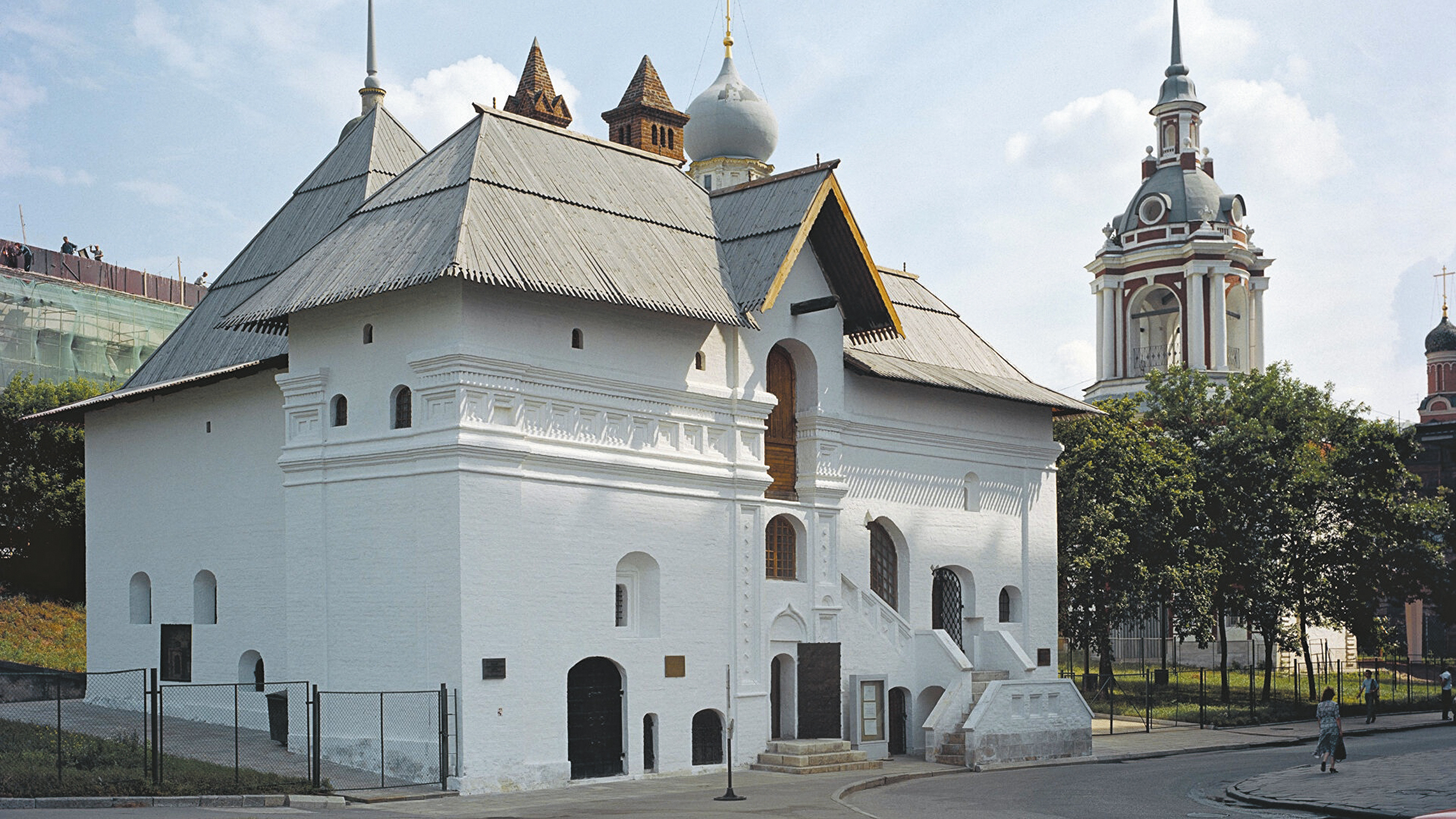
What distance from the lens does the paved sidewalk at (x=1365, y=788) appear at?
867 inches

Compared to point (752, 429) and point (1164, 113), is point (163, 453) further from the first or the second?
point (1164, 113)

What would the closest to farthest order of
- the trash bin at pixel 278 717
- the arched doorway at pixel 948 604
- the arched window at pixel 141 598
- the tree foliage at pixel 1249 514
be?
the trash bin at pixel 278 717 → the arched window at pixel 141 598 → the arched doorway at pixel 948 604 → the tree foliage at pixel 1249 514

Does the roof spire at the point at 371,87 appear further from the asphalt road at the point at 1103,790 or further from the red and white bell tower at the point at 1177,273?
the red and white bell tower at the point at 1177,273

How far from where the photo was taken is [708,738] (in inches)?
1133

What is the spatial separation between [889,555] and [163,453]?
51.4 feet

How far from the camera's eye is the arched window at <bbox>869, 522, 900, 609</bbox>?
34.4 meters

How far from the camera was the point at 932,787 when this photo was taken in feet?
90.7

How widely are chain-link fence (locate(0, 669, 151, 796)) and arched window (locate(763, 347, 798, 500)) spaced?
40.9ft

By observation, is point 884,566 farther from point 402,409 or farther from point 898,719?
point 402,409

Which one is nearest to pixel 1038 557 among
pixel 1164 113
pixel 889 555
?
pixel 889 555

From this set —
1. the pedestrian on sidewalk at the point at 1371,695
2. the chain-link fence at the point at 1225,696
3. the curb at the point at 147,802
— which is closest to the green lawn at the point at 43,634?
the curb at the point at 147,802

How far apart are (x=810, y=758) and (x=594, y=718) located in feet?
15.4

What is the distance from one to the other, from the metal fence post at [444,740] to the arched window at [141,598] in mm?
11141

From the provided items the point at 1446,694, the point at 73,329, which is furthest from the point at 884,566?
the point at 73,329
